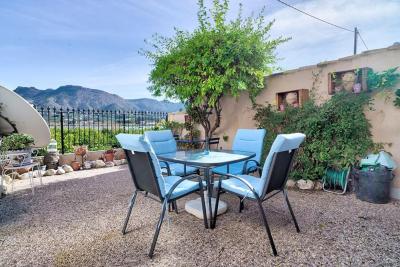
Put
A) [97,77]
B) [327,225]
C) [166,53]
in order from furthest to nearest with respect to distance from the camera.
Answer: [97,77] → [166,53] → [327,225]

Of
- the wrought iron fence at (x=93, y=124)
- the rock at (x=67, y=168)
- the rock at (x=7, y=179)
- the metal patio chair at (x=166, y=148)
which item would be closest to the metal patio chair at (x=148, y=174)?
the metal patio chair at (x=166, y=148)

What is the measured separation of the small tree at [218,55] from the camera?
4391 mm

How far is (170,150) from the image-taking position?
407 centimetres

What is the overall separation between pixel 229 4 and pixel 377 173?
4052 millimetres

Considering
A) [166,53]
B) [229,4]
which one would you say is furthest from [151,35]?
[229,4]

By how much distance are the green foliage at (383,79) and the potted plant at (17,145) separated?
6346 mm

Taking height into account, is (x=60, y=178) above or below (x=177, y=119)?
below

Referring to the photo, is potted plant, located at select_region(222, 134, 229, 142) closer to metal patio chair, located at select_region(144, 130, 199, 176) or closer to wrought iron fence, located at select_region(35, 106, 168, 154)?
metal patio chair, located at select_region(144, 130, 199, 176)

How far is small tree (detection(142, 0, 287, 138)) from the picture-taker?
439 cm

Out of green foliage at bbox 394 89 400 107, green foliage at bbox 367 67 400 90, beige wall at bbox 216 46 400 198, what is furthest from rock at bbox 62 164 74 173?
green foliage at bbox 394 89 400 107

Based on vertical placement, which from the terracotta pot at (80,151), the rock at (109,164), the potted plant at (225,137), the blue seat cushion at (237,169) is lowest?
the rock at (109,164)

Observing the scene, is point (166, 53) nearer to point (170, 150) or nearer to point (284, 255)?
point (170, 150)

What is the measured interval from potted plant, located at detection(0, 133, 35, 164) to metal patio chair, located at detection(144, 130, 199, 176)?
2.48 metres

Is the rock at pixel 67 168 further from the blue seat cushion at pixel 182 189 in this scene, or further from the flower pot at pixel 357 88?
the flower pot at pixel 357 88
